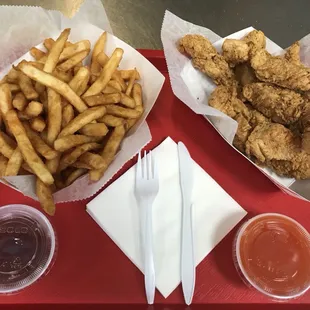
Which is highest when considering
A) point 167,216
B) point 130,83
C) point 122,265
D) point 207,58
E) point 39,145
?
point 207,58

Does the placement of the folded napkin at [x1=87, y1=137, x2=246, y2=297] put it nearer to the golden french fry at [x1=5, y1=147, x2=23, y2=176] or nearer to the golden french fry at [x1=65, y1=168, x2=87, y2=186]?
the golden french fry at [x1=65, y1=168, x2=87, y2=186]

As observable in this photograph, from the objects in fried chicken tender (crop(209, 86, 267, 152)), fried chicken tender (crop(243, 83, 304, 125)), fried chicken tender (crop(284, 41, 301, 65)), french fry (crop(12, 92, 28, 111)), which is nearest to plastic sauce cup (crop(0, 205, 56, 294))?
french fry (crop(12, 92, 28, 111))

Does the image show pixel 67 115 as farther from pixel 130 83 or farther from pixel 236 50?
pixel 236 50

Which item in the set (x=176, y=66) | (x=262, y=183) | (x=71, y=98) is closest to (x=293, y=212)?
(x=262, y=183)

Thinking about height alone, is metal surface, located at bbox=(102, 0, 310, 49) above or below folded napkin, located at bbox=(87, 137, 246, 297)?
above

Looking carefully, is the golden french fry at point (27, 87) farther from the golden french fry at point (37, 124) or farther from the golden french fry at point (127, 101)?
the golden french fry at point (127, 101)

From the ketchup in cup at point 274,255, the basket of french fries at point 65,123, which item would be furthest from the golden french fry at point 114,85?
the ketchup in cup at point 274,255

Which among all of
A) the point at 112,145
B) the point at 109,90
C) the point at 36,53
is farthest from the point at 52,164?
the point at 36,53
